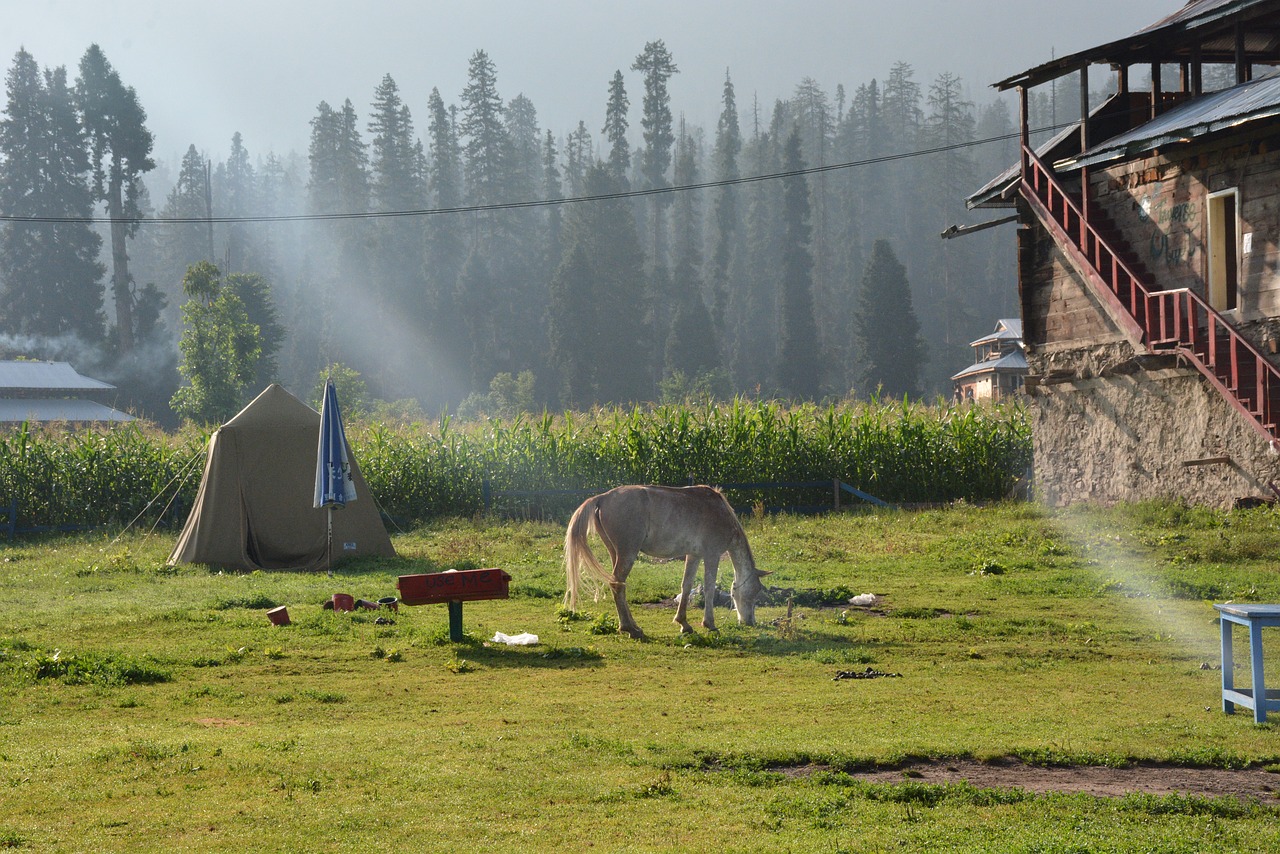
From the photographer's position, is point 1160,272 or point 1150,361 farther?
point 1160,272

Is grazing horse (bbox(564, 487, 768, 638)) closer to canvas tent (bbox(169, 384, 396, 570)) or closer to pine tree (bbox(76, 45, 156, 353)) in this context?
canvas tent (bbox(169, 384, 396, 570))

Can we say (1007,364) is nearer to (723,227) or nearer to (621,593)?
(723,227)

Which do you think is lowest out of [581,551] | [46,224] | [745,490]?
[745,490]

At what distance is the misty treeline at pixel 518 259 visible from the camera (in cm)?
8325

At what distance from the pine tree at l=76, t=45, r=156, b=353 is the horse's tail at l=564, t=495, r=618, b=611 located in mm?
78187

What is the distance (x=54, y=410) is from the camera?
65.2m

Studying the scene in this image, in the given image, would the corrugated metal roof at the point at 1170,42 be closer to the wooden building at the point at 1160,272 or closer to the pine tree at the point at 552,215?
the wooden building at the point at 1160,272

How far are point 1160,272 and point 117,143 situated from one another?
8118 centimetres

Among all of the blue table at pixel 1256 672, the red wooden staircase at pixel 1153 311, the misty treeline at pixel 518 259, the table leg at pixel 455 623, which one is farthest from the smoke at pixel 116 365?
the blue table at pixel 1256 672

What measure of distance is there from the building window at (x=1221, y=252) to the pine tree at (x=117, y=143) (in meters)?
77.3

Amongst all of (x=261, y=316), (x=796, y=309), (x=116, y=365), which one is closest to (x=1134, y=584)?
(x=261, y=316)

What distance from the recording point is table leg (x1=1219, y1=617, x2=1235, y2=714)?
9211 millimetres

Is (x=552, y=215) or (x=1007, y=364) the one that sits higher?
(x=552, y=215)

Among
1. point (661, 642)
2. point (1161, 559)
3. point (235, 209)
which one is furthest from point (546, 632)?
point (235, 209)
